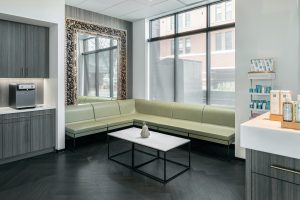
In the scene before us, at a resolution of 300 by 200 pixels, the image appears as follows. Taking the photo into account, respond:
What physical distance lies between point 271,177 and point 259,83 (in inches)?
86.6

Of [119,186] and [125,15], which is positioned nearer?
[119,186]

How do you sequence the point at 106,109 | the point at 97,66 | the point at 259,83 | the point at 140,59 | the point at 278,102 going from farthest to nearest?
the point at 140,59 → the point at 97,66 → the point at 106,109 → the point at 259,83 → the point at 278,102

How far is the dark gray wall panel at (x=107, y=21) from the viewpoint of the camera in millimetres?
5012

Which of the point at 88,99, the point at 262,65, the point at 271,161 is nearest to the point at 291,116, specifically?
the point at 271,161

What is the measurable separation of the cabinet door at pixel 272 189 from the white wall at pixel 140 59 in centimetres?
465

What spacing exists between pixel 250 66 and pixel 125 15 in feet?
11.4

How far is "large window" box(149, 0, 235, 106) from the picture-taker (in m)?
4.66

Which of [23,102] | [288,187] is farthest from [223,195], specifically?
[23,102]

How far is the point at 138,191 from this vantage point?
2.75 m

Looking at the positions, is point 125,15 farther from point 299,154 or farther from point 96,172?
point 299,154

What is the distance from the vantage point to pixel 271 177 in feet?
5.16

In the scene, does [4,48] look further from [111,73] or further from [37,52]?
[111,73]

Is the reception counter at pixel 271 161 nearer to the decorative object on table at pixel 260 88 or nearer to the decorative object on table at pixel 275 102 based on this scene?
the decorative object on table at pixel 275 102

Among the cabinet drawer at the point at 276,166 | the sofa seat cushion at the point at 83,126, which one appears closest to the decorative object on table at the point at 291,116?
the cabinet drawer at the point at 276,166
